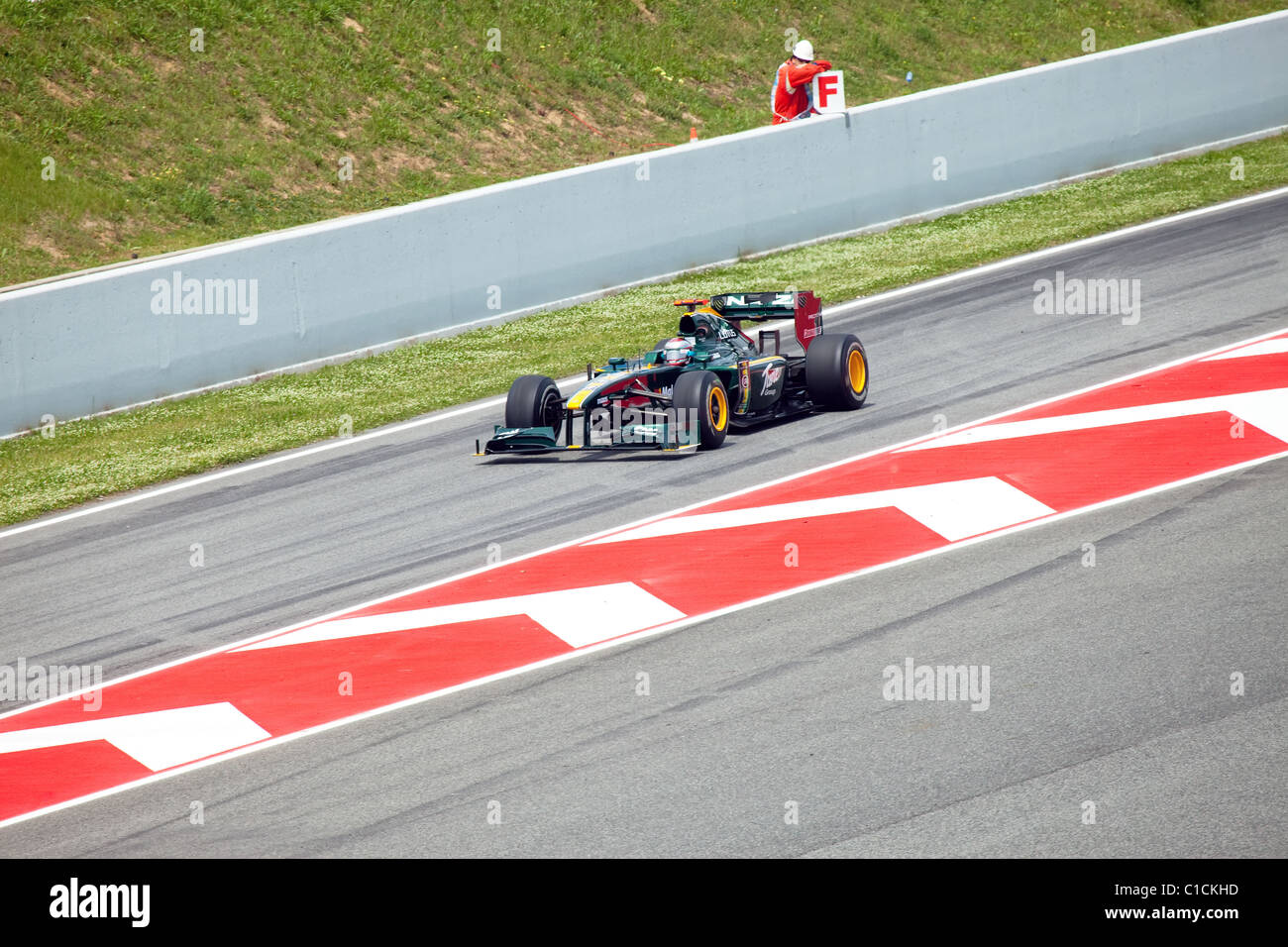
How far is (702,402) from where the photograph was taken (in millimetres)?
11617

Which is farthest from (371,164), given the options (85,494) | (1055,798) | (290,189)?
(1055,798)

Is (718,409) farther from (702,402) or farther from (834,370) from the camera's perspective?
(834,370)

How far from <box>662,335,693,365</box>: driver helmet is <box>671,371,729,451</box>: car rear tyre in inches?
10.0

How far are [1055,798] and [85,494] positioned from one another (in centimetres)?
920

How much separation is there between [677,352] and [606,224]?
20.6 ft

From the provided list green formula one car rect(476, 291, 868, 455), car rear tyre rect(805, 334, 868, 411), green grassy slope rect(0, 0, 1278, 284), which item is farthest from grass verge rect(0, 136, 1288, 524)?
green grassy slope rect(0, 0, 1278, 284)

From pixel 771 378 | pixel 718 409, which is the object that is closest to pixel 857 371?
pixel 771 378

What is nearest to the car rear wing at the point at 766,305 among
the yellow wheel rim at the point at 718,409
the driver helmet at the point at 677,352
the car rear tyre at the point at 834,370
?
the car rear tyre at the point at 834,370

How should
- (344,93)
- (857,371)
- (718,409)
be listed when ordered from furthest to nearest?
(344,93)
(857,371)
(718,409)

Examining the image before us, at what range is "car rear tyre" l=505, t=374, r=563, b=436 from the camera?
39.7 ft

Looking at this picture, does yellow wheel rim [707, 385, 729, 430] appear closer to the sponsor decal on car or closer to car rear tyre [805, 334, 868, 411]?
the sponsor decal on car

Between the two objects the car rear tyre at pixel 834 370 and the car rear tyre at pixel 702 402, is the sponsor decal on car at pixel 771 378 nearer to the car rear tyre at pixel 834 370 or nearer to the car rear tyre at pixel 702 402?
the car rear tyre at pixel 834 370
